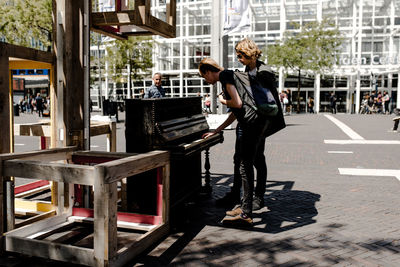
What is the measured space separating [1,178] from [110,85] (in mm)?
46636

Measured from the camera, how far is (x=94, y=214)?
3061mm

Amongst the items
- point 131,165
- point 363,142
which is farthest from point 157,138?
point 363,142

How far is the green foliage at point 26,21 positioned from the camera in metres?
21.7

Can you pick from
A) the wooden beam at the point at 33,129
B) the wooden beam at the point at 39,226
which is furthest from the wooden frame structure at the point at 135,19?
the wooden beam at the point at 39,226

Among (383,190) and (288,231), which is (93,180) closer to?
(288,231)

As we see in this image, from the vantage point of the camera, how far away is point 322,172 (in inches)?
304

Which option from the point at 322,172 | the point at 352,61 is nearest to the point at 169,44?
the point at 352,61

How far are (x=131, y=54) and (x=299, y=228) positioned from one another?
2533 cm

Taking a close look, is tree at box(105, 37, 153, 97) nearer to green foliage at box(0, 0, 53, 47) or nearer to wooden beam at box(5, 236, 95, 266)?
green foliage at box(0, 0, 53, 47)

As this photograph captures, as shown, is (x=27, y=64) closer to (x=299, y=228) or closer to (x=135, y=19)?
(x=135, y=19)

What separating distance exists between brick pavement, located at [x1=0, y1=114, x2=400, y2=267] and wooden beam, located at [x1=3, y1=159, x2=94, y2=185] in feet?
2.45

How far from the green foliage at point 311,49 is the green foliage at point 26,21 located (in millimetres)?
17620

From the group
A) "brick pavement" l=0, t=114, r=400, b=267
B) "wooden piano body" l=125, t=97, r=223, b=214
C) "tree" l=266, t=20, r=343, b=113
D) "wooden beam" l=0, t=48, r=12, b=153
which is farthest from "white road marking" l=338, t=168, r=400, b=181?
"tree" l=266, t=20, r=343, b=113

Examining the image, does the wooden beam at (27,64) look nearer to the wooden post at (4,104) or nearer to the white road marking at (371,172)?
the wooden post at (4,104)
